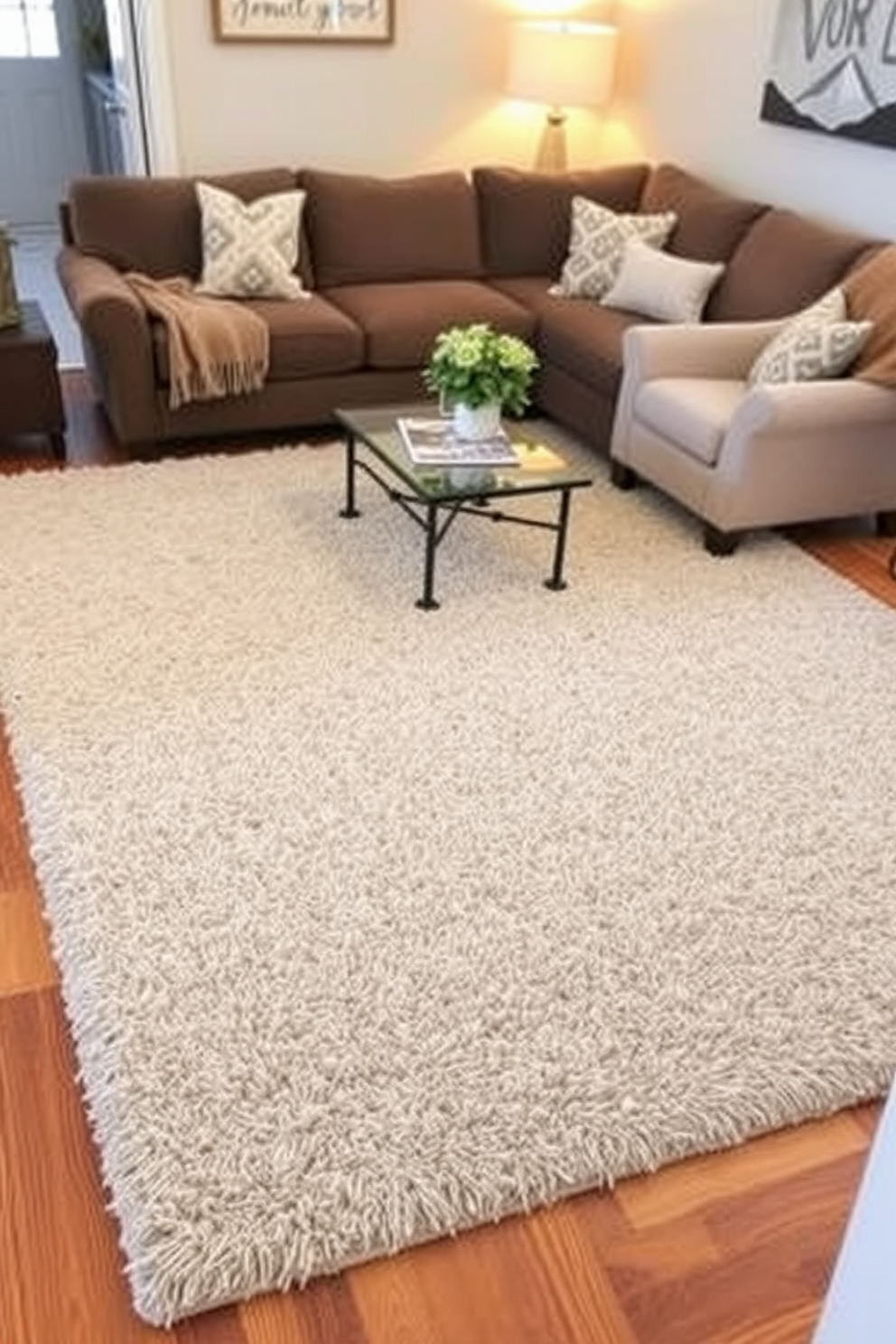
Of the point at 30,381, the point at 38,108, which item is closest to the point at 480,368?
the point at 30,381

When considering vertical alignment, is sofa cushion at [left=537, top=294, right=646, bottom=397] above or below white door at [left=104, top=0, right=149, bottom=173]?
below

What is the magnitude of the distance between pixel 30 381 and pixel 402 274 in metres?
1.55

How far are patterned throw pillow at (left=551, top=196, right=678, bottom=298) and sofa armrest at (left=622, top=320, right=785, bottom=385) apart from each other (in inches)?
27.7

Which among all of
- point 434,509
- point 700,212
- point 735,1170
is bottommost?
point 735,1170

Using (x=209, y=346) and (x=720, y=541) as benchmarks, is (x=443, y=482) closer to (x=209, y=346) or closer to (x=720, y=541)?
(x=720, y=541)

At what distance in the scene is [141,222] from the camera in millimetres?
4035

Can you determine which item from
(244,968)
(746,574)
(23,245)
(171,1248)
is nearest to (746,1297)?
(171,1248)

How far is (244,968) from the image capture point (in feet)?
6.12

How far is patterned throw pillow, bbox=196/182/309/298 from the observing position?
13.0ft

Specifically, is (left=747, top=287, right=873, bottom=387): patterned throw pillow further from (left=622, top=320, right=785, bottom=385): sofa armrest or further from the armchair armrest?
(left=622, top=320, right=785, bottom=385): sofa armrest

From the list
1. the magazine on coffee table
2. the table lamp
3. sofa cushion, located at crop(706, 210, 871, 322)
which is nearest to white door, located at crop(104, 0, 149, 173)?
the table lamp

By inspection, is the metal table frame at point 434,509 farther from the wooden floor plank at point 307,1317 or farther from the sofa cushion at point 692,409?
the wooden floor plank at point 307,1317

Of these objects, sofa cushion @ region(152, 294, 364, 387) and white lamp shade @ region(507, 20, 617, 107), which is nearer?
sofa cushion @ region(152, 294, 364, 387)

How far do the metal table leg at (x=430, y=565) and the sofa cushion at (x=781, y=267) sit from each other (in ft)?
5.35
